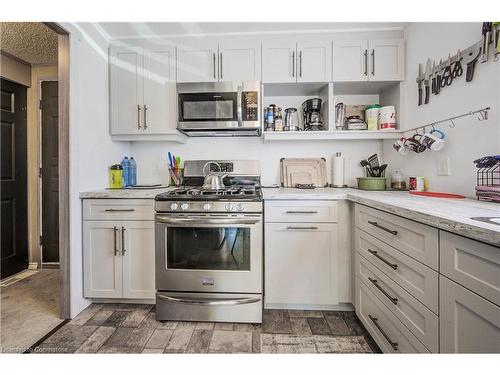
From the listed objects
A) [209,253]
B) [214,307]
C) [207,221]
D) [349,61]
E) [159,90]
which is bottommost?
[214,307]

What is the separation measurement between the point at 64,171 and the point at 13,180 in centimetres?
144

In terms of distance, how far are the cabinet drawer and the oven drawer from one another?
58 cm

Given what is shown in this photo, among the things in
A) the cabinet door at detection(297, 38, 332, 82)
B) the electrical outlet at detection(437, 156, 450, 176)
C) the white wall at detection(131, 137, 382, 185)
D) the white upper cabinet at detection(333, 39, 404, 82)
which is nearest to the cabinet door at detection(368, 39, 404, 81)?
the white upper cabinet at detection(333, 39, 404, 82)

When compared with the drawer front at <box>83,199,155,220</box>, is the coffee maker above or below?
above

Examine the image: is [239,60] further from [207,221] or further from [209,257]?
[209,257]

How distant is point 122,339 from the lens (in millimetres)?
1522

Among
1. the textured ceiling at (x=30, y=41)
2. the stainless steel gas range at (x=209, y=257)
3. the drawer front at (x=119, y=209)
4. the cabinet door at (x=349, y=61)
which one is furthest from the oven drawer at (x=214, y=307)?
the textured ceiling at (x=30, y=41)

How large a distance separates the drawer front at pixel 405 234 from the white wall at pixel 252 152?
39.0 inches

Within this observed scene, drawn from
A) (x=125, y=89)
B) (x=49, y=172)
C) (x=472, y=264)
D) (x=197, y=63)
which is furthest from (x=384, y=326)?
(x=49, y=172)

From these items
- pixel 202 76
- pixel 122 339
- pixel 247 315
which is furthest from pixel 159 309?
pixel 202 76

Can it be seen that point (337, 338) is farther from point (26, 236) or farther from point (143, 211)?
point (26, 236)

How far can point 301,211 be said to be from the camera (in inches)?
69.5

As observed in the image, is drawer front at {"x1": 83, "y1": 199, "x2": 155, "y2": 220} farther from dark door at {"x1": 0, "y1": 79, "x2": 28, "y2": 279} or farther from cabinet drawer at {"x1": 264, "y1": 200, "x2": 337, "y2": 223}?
dark door at {"x1": 0, "y1": 79, "x2": 28, "y2": 279}

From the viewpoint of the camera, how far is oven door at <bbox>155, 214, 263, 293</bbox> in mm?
1657
